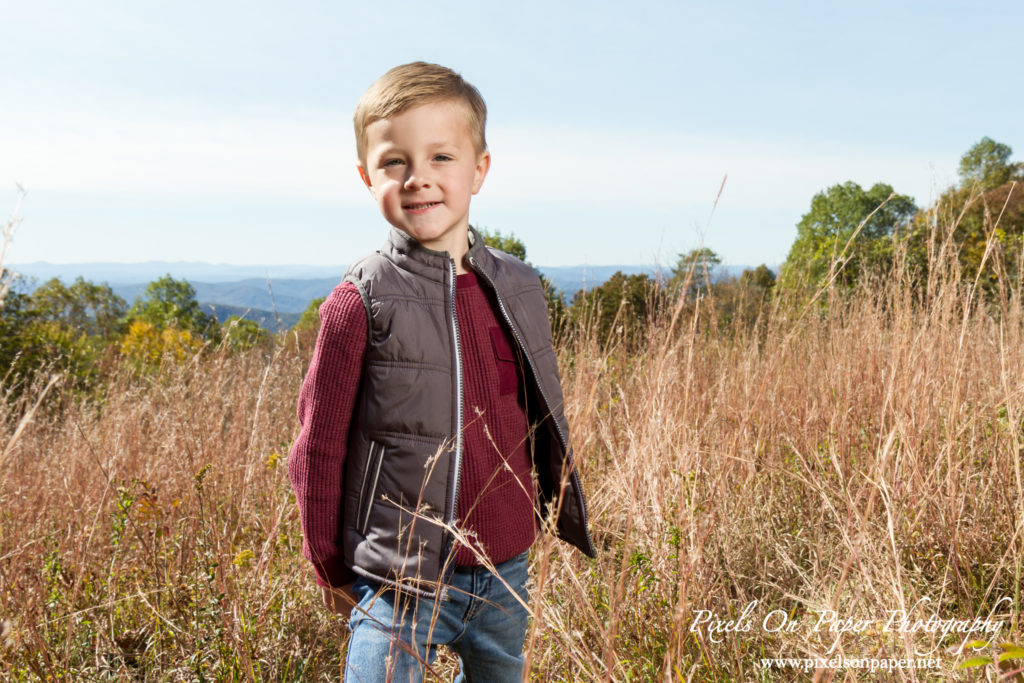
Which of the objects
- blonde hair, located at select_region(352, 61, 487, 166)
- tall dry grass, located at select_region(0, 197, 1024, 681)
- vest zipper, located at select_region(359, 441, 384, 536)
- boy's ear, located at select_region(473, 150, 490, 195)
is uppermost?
blonde hair, located at select_region(352, 61, 487, 166)

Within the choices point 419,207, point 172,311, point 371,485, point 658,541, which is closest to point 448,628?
point 371,485

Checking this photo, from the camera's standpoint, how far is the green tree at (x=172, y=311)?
10.9m

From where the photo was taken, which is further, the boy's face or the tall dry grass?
the tall dry grass

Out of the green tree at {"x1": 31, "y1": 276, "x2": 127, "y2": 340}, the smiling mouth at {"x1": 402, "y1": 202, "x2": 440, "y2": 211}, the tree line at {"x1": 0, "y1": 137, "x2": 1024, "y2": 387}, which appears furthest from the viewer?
the green tree at {"x1": 31, "y1": 276, "x2": 127, "y2": 340}

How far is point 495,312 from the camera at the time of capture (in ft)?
4.33

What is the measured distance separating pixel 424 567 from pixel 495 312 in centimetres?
50

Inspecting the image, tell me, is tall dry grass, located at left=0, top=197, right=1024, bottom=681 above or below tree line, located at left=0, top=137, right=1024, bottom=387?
below

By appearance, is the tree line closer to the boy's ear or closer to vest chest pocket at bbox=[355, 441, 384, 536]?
the boy's ear

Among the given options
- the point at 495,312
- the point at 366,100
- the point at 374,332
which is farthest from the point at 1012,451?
the point at 366,100

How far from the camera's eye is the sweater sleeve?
1.11 metres

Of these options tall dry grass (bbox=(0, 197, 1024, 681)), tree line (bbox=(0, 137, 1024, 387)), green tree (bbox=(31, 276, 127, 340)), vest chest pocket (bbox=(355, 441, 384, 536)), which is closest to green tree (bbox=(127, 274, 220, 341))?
tree line (bbox=(0, 137, 1024, 387))

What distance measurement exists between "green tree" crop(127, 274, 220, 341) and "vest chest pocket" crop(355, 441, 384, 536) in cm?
362

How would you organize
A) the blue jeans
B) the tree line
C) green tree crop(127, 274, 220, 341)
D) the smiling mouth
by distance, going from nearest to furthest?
1. the blue jeans
2. the smiling mouth
3. the tree line
4. green tree crop(127, 274, 220, 341)

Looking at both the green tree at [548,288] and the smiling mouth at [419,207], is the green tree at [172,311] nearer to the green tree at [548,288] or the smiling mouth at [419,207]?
the green tree at [548,288]
